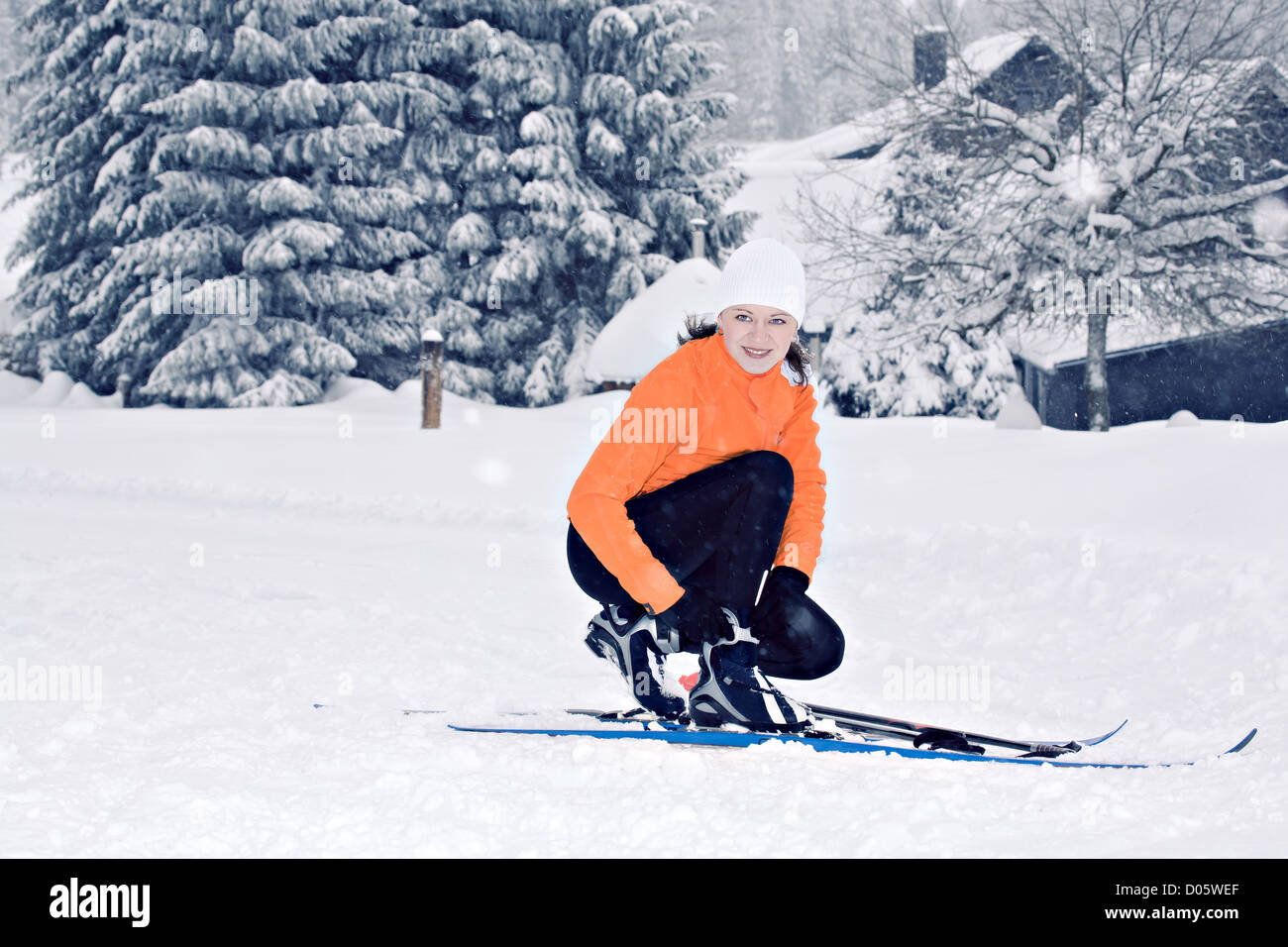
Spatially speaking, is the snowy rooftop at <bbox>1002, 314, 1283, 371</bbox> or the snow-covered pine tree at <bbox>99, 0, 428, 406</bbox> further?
the snow-covered pine tree at <bbox>99, 0, 428, 406</bbox>

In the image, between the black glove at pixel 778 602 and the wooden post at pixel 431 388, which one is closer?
the black glove at pixel 778 602

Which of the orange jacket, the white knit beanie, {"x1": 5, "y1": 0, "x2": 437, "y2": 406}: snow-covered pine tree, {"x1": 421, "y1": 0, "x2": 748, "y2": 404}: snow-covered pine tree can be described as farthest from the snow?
the white knit beanie

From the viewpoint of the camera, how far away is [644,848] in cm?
284

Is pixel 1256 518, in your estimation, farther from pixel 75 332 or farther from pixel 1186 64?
pixel 75 332

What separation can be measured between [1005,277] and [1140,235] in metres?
2.09

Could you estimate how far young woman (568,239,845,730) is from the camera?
11.5 feet

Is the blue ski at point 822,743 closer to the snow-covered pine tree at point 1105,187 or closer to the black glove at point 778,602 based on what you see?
the black glove at point 778,602

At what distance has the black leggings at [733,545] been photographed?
3.54m

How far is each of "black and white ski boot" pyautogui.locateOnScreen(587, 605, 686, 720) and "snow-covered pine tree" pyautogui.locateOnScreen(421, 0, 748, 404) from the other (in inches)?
823

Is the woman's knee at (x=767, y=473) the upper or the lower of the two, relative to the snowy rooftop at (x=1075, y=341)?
lower

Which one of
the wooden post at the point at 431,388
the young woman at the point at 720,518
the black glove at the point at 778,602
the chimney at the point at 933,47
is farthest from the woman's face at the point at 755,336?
the chimney at the point at 933,47

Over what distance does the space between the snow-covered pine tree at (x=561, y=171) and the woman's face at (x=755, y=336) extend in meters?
21.1

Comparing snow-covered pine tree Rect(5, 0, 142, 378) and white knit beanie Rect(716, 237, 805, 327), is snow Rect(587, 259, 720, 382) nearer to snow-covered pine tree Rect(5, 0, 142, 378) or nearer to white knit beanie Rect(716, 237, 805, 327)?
snow-covered pine tree Rect(5, 0, 142, 378)

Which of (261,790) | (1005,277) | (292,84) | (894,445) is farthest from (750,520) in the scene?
(292,84)
